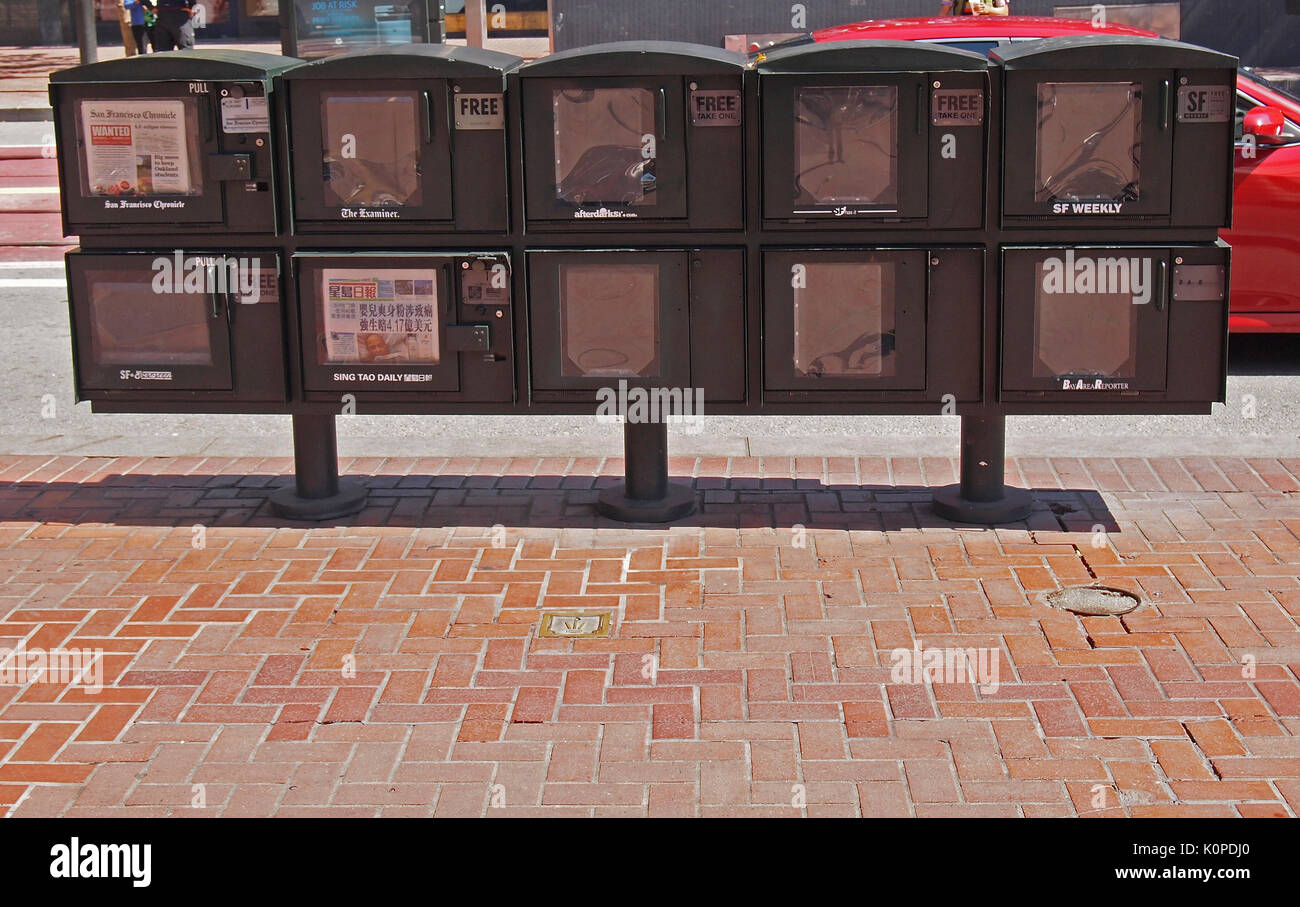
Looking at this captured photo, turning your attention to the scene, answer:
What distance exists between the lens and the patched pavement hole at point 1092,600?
218 inches

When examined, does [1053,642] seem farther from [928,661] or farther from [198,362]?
[198,362]

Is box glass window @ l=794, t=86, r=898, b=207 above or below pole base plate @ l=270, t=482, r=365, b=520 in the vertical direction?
above

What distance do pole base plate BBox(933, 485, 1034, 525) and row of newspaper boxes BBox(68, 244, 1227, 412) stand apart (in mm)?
443

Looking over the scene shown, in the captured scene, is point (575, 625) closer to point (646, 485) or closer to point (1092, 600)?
point (646, 485)

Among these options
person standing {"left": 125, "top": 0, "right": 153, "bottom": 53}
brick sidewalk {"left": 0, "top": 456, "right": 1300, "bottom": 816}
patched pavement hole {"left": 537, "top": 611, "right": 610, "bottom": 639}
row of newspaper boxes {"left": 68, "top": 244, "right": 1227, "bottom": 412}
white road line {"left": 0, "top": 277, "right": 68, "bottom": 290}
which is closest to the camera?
brick sidewalk {"left": 0, "top": 456, "right": 1300, "bottom": 816}

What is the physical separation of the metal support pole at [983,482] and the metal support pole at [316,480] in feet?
8.24

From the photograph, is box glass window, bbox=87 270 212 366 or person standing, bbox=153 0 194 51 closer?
box glass window, bbox=87 270 212 366

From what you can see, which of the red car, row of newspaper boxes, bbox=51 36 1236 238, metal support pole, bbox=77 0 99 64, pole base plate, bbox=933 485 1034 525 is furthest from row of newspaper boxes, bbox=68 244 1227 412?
metal support pole, bbox=77 0 99 64

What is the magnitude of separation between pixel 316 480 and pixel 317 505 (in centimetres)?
12

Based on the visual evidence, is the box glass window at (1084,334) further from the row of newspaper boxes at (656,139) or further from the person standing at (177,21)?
the person standing at (177,21)

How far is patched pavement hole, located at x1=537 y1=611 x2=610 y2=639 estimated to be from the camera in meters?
5.43
